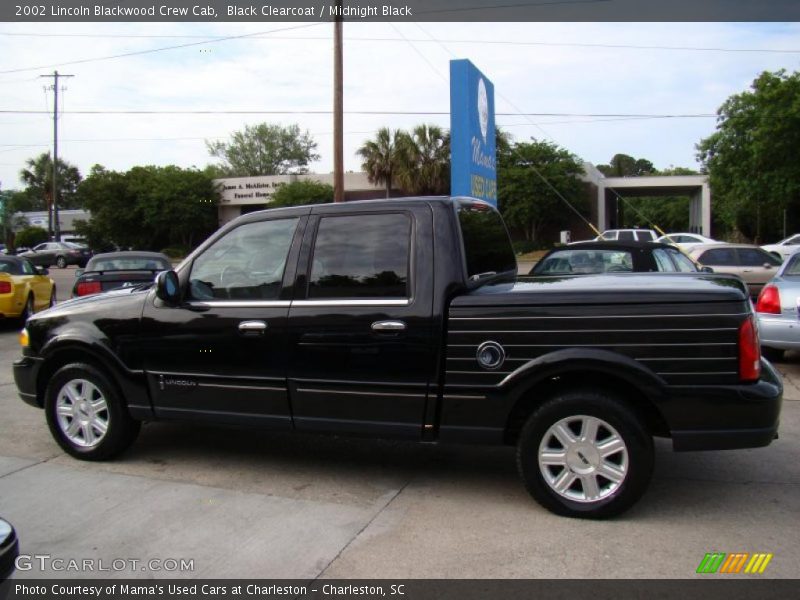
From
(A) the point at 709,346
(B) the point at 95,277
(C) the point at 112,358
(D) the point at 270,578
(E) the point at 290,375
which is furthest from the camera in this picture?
(B) the point at 95,277

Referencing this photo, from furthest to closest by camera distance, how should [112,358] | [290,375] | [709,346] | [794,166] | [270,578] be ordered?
[794,166] < [112,358] < [290,375] < [709,346] < [270,578]

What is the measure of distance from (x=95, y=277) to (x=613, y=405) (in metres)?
10.5

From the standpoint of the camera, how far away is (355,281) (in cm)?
459

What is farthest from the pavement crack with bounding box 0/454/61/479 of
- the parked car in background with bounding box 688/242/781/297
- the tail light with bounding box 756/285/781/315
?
the parked car in background with bounding box 688/242/781/297

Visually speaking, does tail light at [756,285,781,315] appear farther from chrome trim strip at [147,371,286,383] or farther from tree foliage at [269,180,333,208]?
tree foliage at [269,180,333,208]

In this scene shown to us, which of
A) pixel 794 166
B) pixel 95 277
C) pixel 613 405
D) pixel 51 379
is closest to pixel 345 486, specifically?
pixel 613 405

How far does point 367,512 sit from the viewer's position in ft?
14.3

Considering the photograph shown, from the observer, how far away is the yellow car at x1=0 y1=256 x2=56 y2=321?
43.3 feet

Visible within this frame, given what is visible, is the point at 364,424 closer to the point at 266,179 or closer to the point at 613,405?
the point at 613,405

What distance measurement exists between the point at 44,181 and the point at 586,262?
100693 mm

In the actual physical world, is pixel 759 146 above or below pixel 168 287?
above

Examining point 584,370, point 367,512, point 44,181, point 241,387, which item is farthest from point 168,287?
point 44,181
